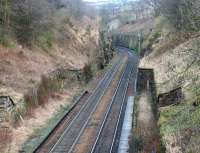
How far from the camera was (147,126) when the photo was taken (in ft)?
101

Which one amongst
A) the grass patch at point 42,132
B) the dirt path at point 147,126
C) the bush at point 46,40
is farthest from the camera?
the bush at point 46,40

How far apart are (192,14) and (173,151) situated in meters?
6.40

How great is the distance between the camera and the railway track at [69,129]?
89.2 ft

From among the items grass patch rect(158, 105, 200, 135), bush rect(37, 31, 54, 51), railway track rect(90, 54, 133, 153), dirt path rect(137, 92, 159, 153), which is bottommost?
railway track rect(90, 54, 133, 153)

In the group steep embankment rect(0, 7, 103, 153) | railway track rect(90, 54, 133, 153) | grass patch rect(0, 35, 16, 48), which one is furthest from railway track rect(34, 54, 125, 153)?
grass patch rect(0, 35, 16, 48)

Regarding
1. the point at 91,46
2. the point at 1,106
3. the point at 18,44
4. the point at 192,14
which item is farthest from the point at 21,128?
the point at 91,46

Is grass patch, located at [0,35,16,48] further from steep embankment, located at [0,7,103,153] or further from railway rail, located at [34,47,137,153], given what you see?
railway rail, located at [34,47,137,153]

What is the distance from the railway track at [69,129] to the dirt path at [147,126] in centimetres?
404

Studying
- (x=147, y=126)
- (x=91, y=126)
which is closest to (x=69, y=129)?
(x=91, y=126)

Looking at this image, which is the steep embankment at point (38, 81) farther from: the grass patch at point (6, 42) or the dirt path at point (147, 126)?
the dirt path at point (147, 126)

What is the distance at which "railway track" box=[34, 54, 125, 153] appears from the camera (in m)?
27.2

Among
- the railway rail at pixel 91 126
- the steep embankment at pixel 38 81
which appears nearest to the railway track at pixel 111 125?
the railway rail at pixel 91 126

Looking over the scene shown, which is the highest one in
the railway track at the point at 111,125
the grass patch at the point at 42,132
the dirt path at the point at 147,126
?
the dirt path at the point at 147,126

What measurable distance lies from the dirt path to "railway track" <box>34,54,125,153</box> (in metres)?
4.04
